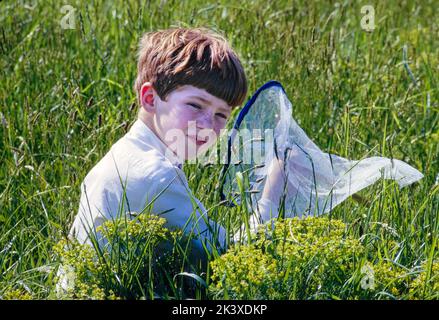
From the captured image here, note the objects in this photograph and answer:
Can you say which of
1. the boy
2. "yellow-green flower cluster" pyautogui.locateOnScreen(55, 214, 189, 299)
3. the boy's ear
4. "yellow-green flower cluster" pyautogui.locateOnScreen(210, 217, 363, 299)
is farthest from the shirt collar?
"yellow-green flower cluster" pyautogui.locateOnScreen(210, 217, 363, 299)

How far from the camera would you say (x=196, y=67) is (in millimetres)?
3539

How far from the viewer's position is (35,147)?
438 cm

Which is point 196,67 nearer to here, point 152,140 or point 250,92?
point 152,140

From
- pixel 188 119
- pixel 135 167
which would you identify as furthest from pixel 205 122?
pixel 135 167

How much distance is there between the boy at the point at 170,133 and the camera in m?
3.20

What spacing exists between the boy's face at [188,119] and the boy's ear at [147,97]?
0.02 metres

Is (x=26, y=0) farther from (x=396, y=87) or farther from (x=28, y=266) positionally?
(x=28, y=266)

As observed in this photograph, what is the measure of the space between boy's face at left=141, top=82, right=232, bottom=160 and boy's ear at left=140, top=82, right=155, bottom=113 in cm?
2

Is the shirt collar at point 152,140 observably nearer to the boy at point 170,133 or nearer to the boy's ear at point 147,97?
the boy at point 170,133

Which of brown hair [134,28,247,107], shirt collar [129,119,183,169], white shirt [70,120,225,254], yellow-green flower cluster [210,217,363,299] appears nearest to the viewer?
yellow-green flower cluster [210,217,363,299]

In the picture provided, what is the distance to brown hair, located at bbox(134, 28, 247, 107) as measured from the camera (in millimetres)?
3527

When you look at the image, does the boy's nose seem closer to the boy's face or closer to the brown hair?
the boy's face

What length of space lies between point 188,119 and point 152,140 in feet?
0.52

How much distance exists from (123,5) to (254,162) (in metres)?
2.47
